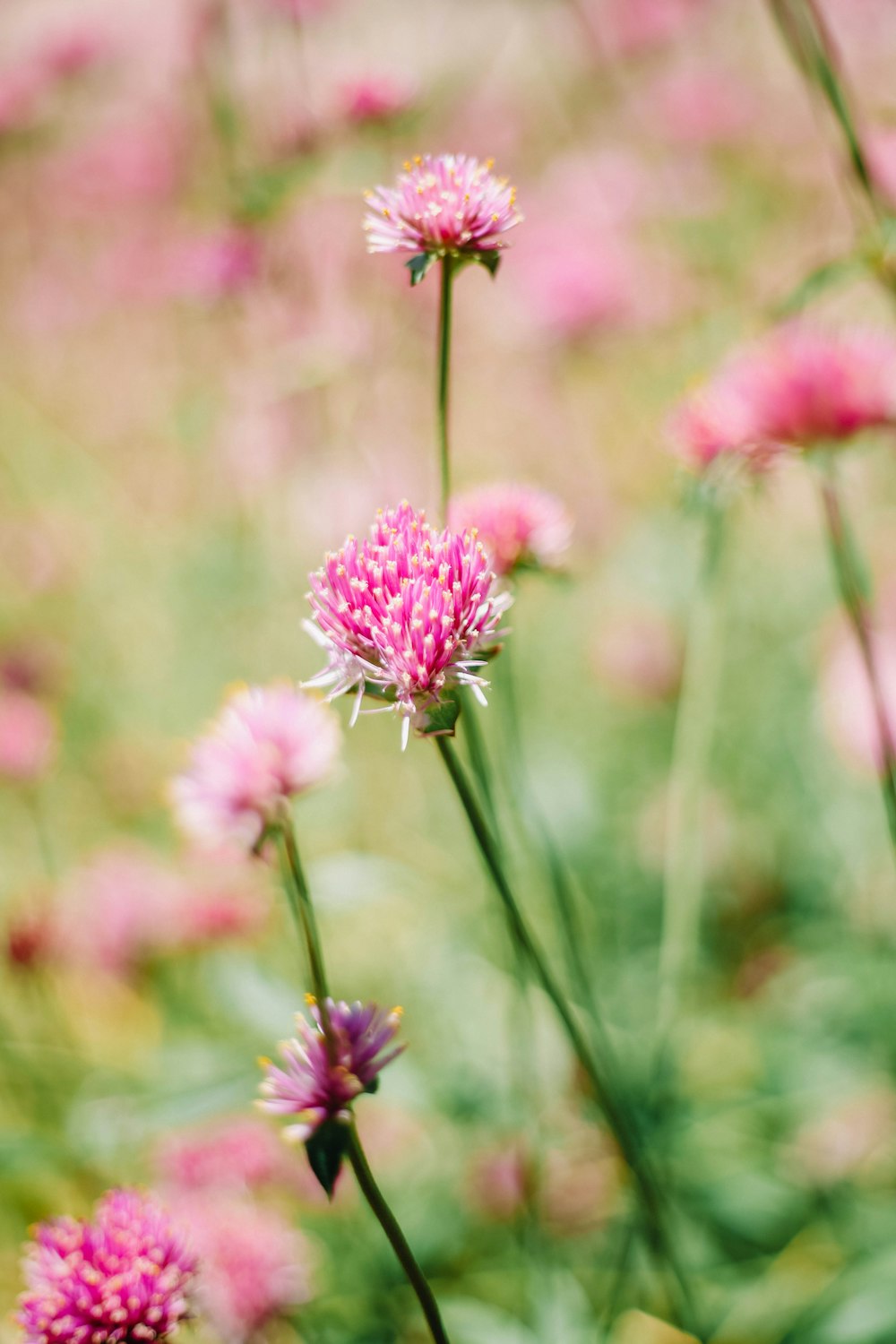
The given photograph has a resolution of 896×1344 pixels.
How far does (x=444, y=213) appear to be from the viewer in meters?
0.48

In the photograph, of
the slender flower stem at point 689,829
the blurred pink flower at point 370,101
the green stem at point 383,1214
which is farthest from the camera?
the blurred pink flower at point 370,101

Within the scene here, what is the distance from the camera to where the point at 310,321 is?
1.43 metres

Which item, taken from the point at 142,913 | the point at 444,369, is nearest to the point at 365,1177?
the point at 444,369

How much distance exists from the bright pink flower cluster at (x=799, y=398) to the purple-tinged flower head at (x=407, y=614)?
0.97ft

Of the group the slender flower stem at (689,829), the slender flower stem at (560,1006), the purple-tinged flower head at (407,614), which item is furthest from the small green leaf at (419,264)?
the slender flower stem at (689,829)

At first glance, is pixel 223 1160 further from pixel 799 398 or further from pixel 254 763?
pixel 799 398

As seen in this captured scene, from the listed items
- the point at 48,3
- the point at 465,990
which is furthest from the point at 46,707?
the point at 48,3

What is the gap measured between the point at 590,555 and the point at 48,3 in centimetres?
284

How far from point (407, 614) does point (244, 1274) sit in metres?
0.46

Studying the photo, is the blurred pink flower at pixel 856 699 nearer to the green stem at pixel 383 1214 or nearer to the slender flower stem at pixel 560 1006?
the slender flower stem at pixel 560 1006

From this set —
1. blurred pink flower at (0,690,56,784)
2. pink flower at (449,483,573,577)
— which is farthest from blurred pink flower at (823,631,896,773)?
blurred pink flower at (0,690,56,784)

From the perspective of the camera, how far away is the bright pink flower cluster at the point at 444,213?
0.48 m

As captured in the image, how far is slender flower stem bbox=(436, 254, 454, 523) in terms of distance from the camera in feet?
1.48

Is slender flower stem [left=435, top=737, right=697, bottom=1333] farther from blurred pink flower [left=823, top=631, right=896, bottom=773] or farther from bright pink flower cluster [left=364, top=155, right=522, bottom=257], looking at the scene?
blurred pink flower [left=823, top=631, right=896, bottom=773]
